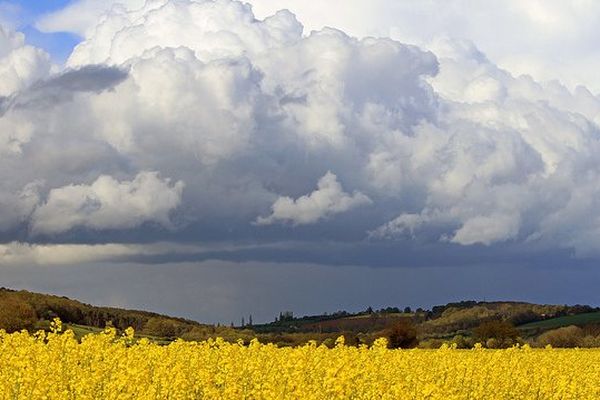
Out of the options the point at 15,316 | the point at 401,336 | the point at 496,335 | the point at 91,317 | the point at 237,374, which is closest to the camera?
the point at 237,374

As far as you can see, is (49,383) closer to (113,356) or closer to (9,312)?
(113,356)

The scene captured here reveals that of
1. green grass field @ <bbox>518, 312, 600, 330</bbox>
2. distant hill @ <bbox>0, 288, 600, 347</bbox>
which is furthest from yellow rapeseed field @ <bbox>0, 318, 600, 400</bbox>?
green grass field @ <bbox>518, 312, 600, 330</bbox>

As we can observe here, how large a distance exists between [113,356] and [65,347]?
133 centimetres

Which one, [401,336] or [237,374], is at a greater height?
[401,336]

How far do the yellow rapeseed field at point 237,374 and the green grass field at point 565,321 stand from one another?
78037 mm

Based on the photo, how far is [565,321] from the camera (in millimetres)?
108062

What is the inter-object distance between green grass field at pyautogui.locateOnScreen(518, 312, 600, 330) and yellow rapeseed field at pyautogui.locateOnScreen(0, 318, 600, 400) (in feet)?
256

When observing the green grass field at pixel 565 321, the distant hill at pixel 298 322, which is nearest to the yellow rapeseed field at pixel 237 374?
the distant hill at pixel 298 322

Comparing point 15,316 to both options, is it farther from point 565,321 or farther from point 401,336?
point 565,321

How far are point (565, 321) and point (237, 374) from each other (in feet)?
315

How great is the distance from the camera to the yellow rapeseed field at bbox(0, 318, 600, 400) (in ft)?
50.3

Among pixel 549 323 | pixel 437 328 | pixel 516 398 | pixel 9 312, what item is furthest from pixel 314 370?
pixel 549 323

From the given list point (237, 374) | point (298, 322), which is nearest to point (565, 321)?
point (298, 322)

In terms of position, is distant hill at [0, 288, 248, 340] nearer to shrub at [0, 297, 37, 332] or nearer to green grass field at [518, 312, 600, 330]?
shrub at [0, 297, 37, 332]
